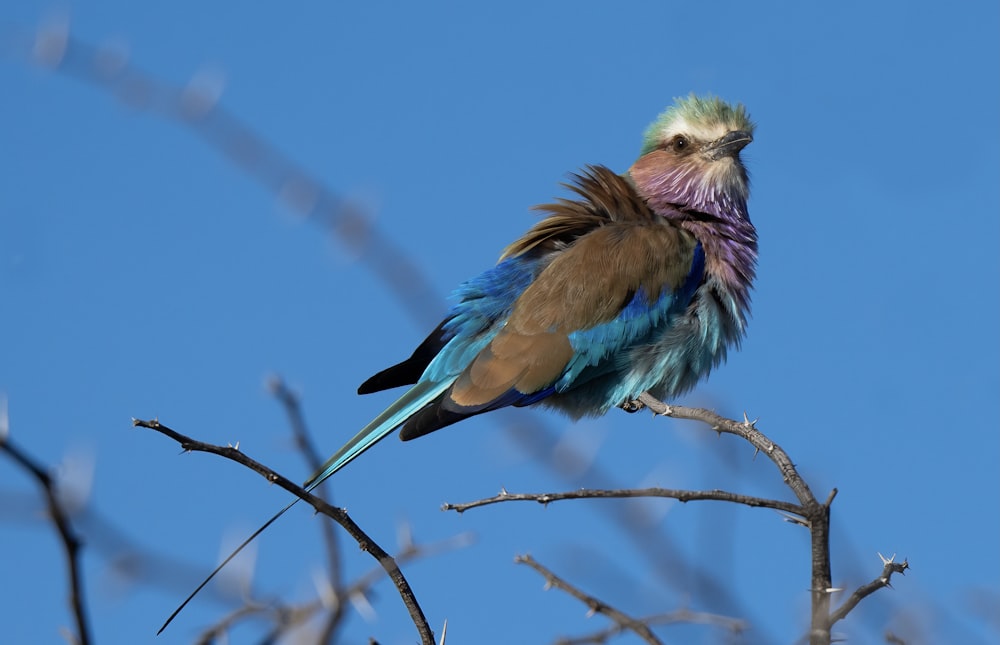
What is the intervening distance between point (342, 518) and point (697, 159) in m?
4.19

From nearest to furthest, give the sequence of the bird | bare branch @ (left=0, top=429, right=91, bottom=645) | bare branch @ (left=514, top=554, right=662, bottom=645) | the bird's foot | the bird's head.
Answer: bare branch @ (left=0, top=429, right=91, bottom=645)
bare branch @ (left=514, top=554, right=662, bottom=645)
the bird
the bird's foot
the bird's head

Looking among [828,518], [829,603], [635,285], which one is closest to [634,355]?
[635,285]

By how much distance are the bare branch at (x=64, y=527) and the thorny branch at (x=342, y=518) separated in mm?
636

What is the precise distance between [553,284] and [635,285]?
357mm

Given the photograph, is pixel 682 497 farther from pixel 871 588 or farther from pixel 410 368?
pixel 410 368

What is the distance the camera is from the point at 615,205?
558cm

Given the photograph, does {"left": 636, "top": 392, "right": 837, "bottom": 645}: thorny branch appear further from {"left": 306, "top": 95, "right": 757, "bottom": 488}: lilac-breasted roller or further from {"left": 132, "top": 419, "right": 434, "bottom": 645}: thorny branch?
{"left": 306, "top": 95, "right": 757, "bottom": 488}: lilac-breasted roller

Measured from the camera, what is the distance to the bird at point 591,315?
5.03 m

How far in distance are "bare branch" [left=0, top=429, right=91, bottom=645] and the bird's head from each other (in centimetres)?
467

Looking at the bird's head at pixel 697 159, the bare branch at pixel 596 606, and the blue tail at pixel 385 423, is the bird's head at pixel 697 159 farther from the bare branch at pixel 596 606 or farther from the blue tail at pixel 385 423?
the bare branch at pixel 596 606

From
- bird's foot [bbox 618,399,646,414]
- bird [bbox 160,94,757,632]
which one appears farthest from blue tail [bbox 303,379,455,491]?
bird's foot [bbox 618,399,646,414]

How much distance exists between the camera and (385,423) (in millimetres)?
4734

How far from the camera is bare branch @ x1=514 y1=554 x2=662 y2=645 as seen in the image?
1.87 m

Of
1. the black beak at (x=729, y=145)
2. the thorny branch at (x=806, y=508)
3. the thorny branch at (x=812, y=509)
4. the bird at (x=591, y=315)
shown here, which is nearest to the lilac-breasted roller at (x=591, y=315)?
the bird at (x=591, y=315)
